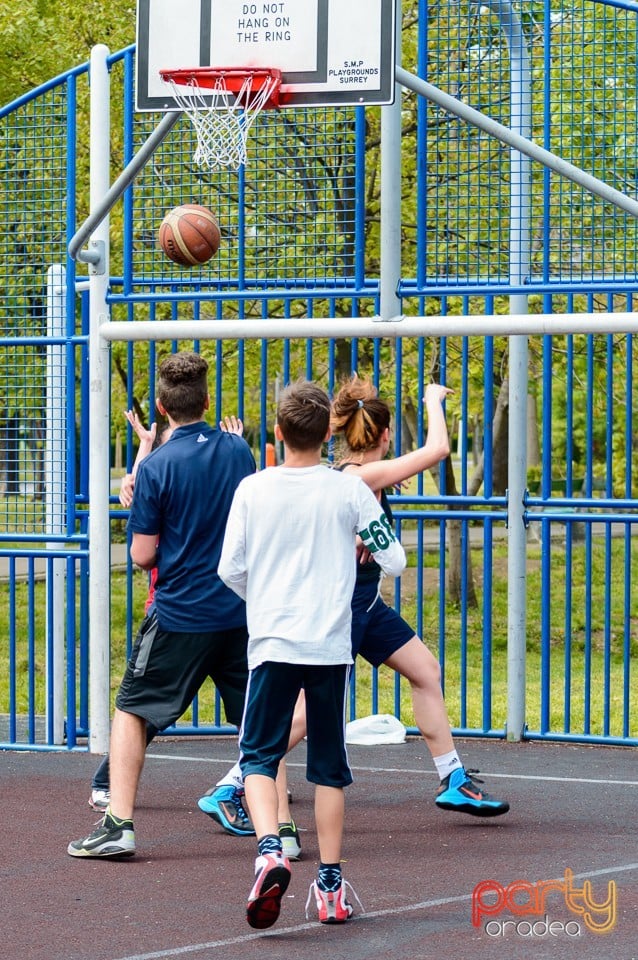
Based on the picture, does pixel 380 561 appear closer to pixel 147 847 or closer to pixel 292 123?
pixel 147 847

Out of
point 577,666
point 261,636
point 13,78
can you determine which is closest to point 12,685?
point 261,636

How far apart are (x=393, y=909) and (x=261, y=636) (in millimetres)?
1172

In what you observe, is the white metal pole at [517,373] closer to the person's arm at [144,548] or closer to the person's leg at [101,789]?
the person's leg at [101,789]

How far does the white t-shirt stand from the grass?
3473 millimetres

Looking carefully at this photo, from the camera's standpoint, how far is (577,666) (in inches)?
577

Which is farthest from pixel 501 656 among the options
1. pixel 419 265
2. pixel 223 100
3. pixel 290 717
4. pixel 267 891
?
pixel 267 891

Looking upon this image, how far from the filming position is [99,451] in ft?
27.9

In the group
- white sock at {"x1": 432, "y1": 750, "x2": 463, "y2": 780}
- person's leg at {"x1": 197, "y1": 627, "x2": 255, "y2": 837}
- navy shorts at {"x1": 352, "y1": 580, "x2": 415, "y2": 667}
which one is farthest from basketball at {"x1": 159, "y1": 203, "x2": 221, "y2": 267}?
white sock at {"x1": 432, "y1": 750, "x2": 463, "y2": 780}

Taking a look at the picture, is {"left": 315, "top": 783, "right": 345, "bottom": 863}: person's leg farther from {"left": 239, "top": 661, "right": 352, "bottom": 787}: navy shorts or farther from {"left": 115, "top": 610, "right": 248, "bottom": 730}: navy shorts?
{"left": 115, "top": 610, "right": 248, "bottom": 730}: navy shorts

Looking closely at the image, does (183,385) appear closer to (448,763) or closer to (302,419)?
(302,419)

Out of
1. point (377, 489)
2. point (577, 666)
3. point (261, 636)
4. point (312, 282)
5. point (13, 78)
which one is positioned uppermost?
point (13, 78)

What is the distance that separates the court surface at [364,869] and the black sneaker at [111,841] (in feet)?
0.16

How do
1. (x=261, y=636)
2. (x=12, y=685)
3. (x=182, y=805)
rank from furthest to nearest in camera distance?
1. (x=12, y=685)
2. (x=182, y=805)
3. (x=261, y=636)

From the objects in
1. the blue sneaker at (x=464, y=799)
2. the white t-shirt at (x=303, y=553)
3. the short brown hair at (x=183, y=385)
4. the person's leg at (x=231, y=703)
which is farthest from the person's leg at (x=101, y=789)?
the white t-shirt at (x=303, y=553)
